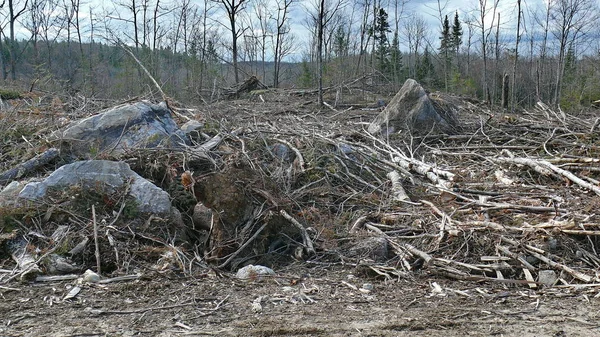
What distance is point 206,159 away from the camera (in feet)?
20.7

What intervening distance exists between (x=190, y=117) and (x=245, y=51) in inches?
1104

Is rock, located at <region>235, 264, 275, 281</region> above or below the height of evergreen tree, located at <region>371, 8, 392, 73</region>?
below

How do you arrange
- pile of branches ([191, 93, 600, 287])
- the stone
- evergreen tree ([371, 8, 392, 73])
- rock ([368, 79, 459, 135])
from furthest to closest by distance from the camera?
1. evergreen tree ([371, 8, 392, 73])
2. rock ([368, 79, 459, 135])
3. the stone
4. pile of branches ([191, 93, 600, 287])

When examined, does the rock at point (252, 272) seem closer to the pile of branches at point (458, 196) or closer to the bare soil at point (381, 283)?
the bare soil at point (381, 283)

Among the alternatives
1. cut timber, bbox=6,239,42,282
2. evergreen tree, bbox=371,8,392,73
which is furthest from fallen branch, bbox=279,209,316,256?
evergreen tree, bbox=371,8,392,73

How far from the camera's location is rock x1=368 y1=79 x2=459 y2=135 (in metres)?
10.0

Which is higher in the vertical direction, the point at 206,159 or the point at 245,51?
the point at 245,51

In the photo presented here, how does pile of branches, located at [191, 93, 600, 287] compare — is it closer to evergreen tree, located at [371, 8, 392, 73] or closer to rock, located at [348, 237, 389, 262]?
rock, located at [348, 237, 389, 262]

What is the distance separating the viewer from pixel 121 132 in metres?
6.62

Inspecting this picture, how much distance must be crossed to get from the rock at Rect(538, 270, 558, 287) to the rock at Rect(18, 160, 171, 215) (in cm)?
318

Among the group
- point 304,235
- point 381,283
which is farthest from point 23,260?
point 381,283

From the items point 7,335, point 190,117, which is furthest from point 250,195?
point 190,117

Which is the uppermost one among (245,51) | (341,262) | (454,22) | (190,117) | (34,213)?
(454,22)

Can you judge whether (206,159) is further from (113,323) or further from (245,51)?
(245,51)
